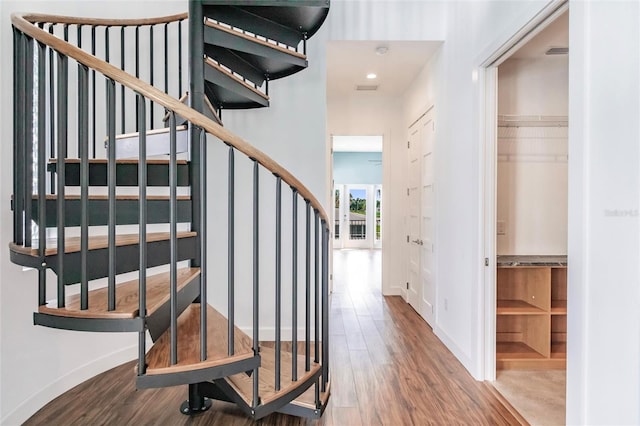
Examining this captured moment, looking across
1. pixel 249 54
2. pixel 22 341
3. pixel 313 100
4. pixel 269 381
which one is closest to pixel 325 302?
pixel 269 381

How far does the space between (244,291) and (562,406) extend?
8.37ft

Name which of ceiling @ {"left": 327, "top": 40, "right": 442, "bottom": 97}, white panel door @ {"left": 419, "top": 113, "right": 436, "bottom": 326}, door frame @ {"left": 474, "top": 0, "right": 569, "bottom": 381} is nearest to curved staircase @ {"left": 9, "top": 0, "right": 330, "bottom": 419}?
ceiling @ {"left": 327, "top": 40, "right": 442, "bottom": 97}

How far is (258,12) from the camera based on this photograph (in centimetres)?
239

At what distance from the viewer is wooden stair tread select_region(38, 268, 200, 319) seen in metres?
1.47

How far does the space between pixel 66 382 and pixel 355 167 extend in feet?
29.8

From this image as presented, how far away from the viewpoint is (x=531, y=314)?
2875mm

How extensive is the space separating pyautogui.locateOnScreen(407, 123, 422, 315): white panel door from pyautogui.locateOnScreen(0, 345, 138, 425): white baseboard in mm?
2995

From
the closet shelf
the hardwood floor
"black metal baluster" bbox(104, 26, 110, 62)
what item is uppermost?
"black metal baluster" bbox(104, 26, 110, 62)

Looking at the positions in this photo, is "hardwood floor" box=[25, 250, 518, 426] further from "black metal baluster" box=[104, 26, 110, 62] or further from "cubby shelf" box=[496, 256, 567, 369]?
"black metal baluster" box=[104, 26, 110, 62]

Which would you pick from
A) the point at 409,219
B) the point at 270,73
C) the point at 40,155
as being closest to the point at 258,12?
the point at 270,73

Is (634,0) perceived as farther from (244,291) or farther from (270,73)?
(244,291)

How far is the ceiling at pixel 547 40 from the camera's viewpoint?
2.66 metres

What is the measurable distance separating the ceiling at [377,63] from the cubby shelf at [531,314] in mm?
2147

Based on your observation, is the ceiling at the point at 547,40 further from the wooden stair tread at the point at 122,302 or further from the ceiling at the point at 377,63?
the wooden stair tread at the point at 122,302
